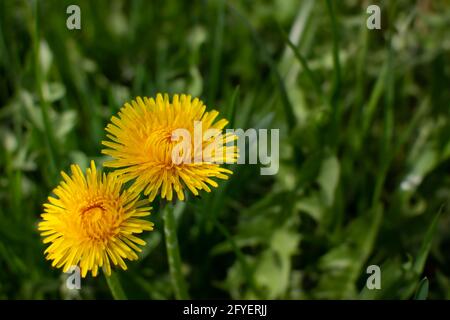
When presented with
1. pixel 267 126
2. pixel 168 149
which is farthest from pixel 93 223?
pixel 267 126

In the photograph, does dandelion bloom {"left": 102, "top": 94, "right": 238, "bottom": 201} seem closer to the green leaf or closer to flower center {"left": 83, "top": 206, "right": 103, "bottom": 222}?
flower center {"left": 83, "top": 206, "right": 103, "bottom": 222}

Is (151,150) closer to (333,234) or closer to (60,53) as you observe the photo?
(333,234)

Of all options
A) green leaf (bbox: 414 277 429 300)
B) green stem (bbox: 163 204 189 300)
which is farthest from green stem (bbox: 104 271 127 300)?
green leaf (bbox: 414 277 429 300)

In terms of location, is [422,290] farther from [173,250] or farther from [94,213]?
[94,213]
